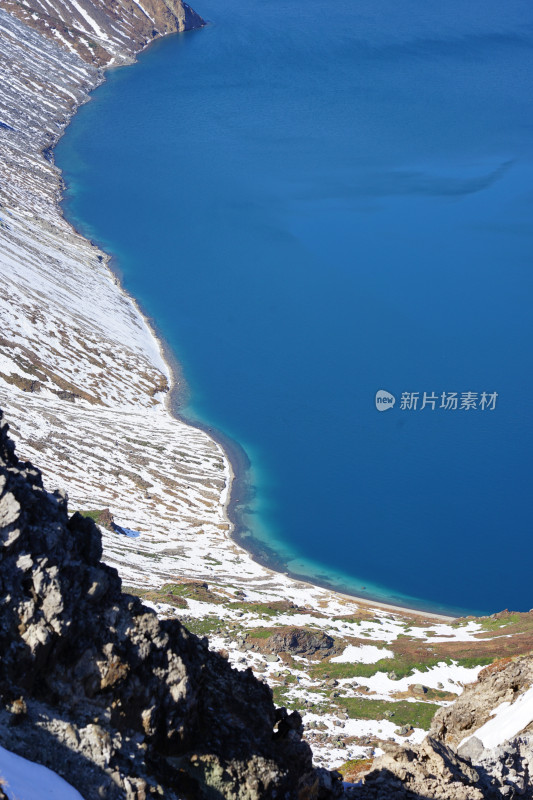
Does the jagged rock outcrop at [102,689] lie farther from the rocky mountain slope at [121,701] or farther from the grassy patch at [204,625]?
the grassy patch at [204,625]

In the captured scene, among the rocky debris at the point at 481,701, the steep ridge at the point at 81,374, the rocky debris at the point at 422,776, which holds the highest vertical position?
the steep ridge at the point at 81,374

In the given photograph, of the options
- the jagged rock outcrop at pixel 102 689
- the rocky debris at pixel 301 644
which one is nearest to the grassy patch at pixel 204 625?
the rocky debris at pixel 301 644

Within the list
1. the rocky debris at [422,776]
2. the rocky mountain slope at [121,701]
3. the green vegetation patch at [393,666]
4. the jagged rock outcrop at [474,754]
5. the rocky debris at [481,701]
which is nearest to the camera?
the rocky mountain slope at [121,701]

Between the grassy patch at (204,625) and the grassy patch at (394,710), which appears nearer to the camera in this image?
the grassy patch at (394,710)

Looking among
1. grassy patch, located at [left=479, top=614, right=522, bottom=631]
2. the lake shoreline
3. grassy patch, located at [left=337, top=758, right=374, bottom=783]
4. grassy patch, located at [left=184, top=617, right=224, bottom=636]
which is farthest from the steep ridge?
grassy patch, located at [left=337, top=758, right=374, bottom=783]

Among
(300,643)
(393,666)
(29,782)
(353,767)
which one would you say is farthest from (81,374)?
(29,782)

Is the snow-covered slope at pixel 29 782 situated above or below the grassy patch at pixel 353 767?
above

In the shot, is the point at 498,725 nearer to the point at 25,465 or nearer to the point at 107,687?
the point at 107,687
